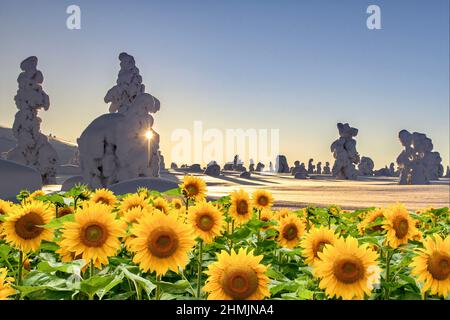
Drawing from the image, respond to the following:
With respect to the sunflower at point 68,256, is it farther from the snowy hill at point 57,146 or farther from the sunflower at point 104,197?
the snowy hill at point 57,146

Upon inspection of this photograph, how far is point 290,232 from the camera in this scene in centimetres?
291

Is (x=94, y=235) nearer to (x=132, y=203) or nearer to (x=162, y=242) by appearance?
(x=162, y=242)

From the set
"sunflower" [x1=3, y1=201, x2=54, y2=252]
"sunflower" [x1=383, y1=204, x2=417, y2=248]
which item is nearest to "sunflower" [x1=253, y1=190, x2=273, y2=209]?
"sunflower" [x1=383, y1=204, x2=417, y2=248]

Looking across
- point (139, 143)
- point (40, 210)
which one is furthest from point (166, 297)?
point (139, 143)

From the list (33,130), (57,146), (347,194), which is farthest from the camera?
(57,146)

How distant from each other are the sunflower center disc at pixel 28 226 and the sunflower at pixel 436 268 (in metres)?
1.70

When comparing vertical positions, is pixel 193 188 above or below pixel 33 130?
A: below

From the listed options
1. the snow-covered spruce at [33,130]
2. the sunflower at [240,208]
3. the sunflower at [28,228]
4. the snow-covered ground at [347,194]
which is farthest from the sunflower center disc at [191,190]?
the snow-covered spruce at [33,130]

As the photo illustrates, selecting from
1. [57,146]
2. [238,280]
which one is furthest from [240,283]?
[57,146]

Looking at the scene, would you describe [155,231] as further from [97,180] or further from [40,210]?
[97,180]

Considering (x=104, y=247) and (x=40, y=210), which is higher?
(x=40, y=210)

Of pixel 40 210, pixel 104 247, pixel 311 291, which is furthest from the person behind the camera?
pixel 40 210
